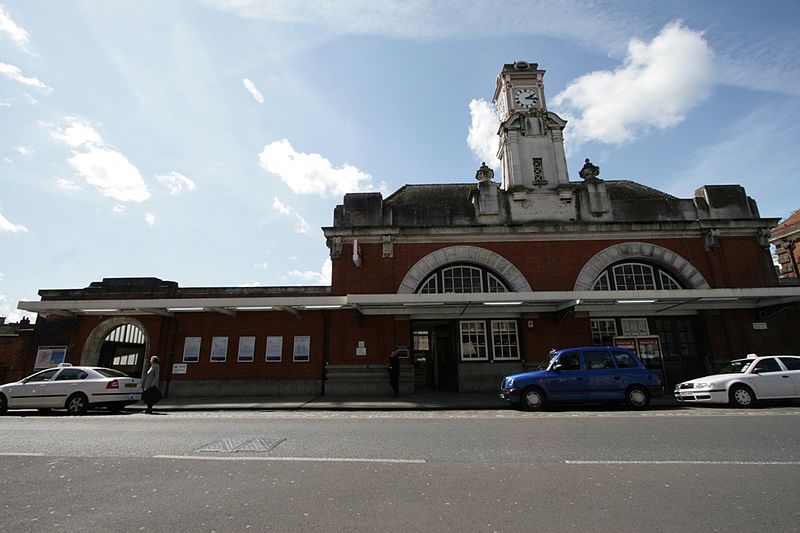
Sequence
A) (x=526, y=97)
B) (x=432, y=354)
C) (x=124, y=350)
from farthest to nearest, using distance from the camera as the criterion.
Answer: (x=526, y=97)
(x=432, y=354)
(x=124, y=350)

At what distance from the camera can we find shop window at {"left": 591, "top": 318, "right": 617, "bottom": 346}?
16.2 metres

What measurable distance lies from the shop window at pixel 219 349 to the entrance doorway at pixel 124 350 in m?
3.30

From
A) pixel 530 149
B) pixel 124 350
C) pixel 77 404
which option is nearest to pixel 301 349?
pixel 77 404

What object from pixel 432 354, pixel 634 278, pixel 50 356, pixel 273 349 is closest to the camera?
pixel 273 349

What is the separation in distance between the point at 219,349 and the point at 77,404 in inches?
202

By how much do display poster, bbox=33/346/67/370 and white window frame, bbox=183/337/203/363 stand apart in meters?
5.15

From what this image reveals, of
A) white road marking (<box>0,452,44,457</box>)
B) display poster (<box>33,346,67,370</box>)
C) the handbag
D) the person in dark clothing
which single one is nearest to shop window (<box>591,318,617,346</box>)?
the person in dark clothing

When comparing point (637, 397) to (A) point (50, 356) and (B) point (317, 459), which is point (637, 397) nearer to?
(B) point (317, 459)

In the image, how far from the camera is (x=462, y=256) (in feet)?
55.5

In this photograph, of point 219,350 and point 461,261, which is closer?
point 219,350

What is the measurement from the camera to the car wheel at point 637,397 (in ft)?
35.4

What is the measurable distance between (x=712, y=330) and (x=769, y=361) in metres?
4.98

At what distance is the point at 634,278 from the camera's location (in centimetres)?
1698

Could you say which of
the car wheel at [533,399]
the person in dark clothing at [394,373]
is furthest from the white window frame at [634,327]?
the person in dark clothing at [394,373]
